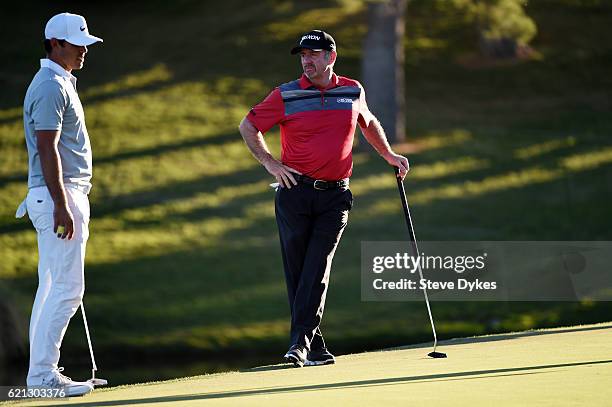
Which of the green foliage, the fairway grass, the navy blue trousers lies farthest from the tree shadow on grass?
the green foliage

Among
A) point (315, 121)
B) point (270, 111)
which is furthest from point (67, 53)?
point (315, 121)

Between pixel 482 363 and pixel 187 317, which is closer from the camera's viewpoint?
pixel 482 363

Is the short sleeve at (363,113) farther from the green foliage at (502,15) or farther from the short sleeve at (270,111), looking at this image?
the green foliage at (502,15)

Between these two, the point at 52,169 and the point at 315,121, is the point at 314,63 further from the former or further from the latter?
the point at 52,169

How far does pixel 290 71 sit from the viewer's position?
25484mm

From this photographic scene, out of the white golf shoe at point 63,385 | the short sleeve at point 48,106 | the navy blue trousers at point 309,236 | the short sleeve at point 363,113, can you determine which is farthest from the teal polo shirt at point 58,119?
the short sleeve at point 363,113

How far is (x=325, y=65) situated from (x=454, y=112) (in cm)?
1731

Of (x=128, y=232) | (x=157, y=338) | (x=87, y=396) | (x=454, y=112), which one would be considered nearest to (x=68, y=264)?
(x=87, y=396)

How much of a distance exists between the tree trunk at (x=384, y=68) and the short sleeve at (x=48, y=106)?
53.0ft

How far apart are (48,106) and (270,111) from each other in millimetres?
1648

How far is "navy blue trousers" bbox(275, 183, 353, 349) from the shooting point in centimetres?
741

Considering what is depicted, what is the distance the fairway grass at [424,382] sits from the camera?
5574mm

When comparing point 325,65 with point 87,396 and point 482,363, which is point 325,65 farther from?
point 87,396

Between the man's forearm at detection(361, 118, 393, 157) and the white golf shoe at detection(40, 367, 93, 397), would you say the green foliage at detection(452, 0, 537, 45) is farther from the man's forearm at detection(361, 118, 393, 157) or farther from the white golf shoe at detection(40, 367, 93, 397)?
the white golf shoe at detection(40, 367, 93, 397)
